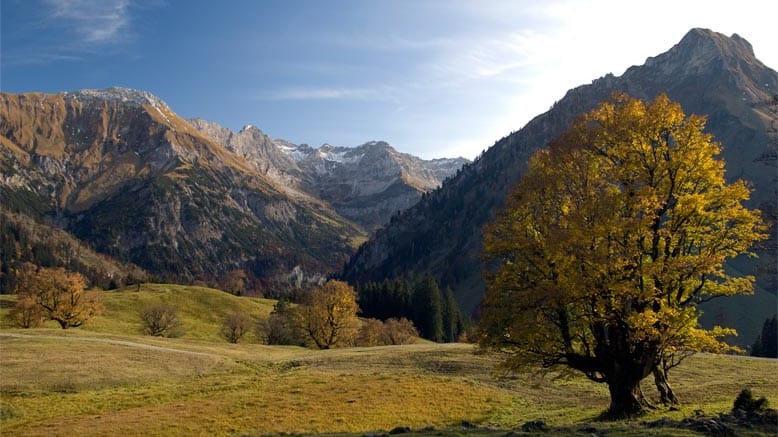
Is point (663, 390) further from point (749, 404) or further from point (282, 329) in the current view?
point (282, 329)

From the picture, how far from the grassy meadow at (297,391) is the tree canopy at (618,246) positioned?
3558 mm

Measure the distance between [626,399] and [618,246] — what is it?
805 cm

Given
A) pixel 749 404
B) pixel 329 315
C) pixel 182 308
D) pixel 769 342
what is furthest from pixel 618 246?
pixel 182 308

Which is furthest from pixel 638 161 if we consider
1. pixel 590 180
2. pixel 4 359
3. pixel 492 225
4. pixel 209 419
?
pixel 4 359

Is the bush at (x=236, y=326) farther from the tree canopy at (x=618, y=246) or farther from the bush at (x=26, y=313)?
the tree canopy at (x=618, y=246)

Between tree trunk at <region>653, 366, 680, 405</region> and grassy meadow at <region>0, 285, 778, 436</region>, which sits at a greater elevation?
tree trunk at <region>653, 366, 680, 405</region>

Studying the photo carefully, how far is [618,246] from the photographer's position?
25.4m

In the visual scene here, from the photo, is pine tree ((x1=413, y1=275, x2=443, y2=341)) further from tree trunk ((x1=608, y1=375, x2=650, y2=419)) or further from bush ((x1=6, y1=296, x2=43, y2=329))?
tree trunk ((x1=608, y1=375, x2=650, y2=419))

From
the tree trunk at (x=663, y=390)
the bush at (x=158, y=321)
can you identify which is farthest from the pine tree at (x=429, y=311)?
the tree trunk at (x=663, y=390)

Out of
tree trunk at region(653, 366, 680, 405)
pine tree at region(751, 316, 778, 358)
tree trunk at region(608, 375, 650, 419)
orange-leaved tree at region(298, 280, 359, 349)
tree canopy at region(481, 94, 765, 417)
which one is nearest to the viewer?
tree canopy at region(481, 94, 765, 417)

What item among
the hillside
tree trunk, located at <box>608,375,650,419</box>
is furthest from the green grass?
tree trunk, located at <box>608,375,650,419</box>

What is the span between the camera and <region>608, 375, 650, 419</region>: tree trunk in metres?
26.1

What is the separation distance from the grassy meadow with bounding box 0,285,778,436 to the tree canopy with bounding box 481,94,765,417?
11.7 ft

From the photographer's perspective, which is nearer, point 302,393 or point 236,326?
point 302,393
